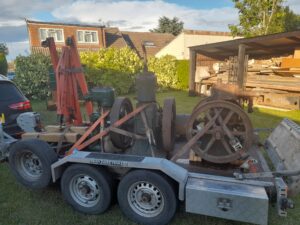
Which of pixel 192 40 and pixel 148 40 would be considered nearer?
pixel 192 40

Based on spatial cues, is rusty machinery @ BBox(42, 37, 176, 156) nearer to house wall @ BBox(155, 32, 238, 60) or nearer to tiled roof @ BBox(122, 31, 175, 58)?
house wall @ BBox(155, 32, 238, 60)

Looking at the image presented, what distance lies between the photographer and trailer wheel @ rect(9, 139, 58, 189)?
3.56 m

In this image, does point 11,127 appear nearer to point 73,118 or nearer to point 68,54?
point 73,118

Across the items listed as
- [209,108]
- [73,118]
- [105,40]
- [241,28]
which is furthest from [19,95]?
[105,40]

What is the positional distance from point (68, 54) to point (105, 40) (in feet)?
88.6

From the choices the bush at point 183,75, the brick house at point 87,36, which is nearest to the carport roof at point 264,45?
the bush at point 183,75

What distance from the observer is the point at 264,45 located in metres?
11.7

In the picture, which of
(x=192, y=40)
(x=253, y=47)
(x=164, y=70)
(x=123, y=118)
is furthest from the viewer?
(x=192, y=40)

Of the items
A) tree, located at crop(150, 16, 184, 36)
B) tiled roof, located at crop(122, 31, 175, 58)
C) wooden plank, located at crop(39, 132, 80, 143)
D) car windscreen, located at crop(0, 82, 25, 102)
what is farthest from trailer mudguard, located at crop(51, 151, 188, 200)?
tree, located at crop(150, 16, 184, 36)

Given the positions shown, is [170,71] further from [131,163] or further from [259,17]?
[131,163]

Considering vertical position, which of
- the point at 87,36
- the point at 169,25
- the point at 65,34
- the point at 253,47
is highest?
the point at 169,25

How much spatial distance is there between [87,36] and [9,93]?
25.4 m

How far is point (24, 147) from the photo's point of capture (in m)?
3.70

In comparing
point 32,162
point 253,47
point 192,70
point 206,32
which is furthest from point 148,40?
point 32,162
